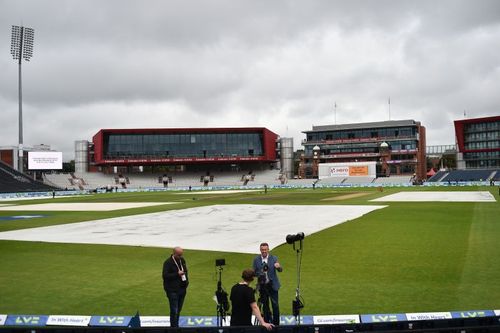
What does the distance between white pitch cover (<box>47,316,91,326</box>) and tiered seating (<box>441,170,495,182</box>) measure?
114660 mm

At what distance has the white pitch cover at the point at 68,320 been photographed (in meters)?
10.7

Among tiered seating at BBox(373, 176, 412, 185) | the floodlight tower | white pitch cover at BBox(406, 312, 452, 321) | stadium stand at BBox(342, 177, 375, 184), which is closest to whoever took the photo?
white pitch cover at BBox(406, 312, 452, 321)

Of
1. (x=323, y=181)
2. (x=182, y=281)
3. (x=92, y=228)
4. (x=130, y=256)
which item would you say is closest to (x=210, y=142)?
(x=323, y=181)

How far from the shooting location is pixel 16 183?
102 metres

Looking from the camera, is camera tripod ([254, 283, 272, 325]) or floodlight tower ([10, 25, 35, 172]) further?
floodlight tower ([10, 25, 35, 172])

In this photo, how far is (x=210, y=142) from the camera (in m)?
128

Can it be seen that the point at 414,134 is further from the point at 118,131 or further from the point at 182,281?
the point at 182,281

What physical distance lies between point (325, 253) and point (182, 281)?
10304mm

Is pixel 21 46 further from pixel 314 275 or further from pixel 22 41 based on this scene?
pixel 314 275

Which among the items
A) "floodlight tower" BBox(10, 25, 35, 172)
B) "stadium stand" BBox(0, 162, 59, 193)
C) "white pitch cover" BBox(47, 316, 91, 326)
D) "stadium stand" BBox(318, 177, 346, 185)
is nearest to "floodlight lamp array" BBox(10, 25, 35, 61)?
"floodlight tower" BBox(10, 25, 35, 172)

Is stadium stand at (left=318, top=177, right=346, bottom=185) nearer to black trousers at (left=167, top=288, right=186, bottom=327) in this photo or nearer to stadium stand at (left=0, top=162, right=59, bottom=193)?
stadium stand at (left=0, top=162, right=59, bottom=193)

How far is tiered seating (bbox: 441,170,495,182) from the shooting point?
112175mm

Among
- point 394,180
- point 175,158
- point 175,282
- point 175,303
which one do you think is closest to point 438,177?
point 394,180

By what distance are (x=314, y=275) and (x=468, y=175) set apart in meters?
116
